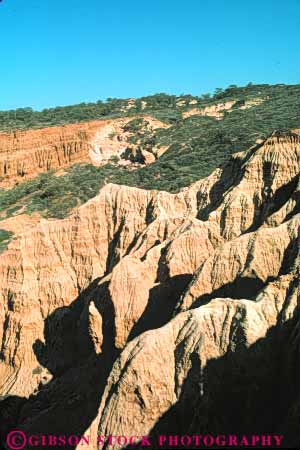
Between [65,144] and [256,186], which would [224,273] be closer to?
[256,186]

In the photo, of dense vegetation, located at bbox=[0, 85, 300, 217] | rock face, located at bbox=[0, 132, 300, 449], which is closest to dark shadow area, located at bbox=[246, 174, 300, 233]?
rock face, located at bbox=[0, 132, 300, 449]

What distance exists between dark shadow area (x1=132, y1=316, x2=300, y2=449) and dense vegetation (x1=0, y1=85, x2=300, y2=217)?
89.4ft

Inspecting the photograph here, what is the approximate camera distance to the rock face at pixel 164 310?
1013 centimetres

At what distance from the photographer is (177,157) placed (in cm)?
4978

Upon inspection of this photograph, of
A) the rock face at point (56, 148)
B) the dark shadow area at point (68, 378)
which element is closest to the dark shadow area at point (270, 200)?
the dark shadow area at point (68, 378)

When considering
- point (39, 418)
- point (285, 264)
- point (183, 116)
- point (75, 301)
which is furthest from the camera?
point (183, 116)

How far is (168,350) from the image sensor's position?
10664mm

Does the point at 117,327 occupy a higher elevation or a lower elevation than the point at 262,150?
lower

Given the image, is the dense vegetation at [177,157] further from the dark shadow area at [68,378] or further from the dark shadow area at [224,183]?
the dark shadow area at [68,378]

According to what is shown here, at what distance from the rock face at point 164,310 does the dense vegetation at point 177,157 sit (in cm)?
1829

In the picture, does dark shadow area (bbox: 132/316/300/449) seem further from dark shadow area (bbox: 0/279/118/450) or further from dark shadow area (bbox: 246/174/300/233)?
dark shadow area (bbox: 246/174/300/233)

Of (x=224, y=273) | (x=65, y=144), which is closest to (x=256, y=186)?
(x=224, y=273)

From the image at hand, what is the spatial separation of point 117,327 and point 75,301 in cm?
509

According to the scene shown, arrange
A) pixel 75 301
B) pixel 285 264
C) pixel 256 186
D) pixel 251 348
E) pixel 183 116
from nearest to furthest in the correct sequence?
pixel 251 348 → pixel 285 264 → pixel 256 186 → pixel 75 301 → pixel 183 116
